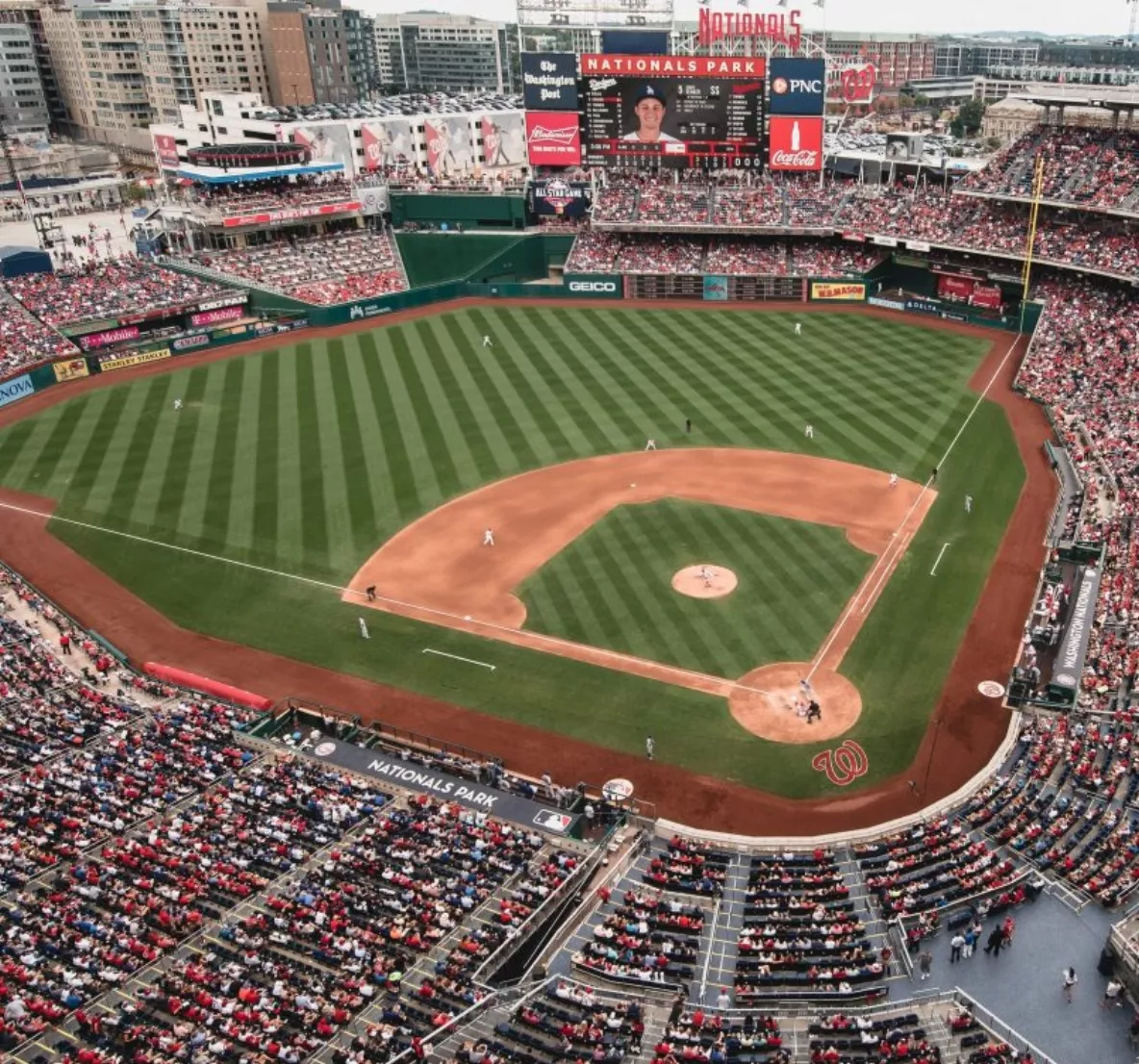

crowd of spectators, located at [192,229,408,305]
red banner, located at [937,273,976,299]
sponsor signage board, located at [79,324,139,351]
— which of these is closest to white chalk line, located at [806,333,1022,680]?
red banner, located at [937,273,976,299]

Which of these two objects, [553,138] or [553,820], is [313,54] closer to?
[553,138]

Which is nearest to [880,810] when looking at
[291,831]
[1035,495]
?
[291,831]

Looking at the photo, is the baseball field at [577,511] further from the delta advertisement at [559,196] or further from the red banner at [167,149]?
the red banner at [167,149]

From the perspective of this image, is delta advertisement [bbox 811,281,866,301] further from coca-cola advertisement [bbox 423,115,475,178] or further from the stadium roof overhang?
coca-cola advertisement [bbox 423,115,475,178]

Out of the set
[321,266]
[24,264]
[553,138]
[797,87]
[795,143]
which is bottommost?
[321,266]

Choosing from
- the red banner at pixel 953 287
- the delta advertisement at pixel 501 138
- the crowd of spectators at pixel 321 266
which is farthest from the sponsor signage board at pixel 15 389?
the delta advertisement at pixel 501 138

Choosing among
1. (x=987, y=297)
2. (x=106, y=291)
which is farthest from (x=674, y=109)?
(x=106, y=291)

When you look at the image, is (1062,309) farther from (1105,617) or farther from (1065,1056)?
(1065,1056)
